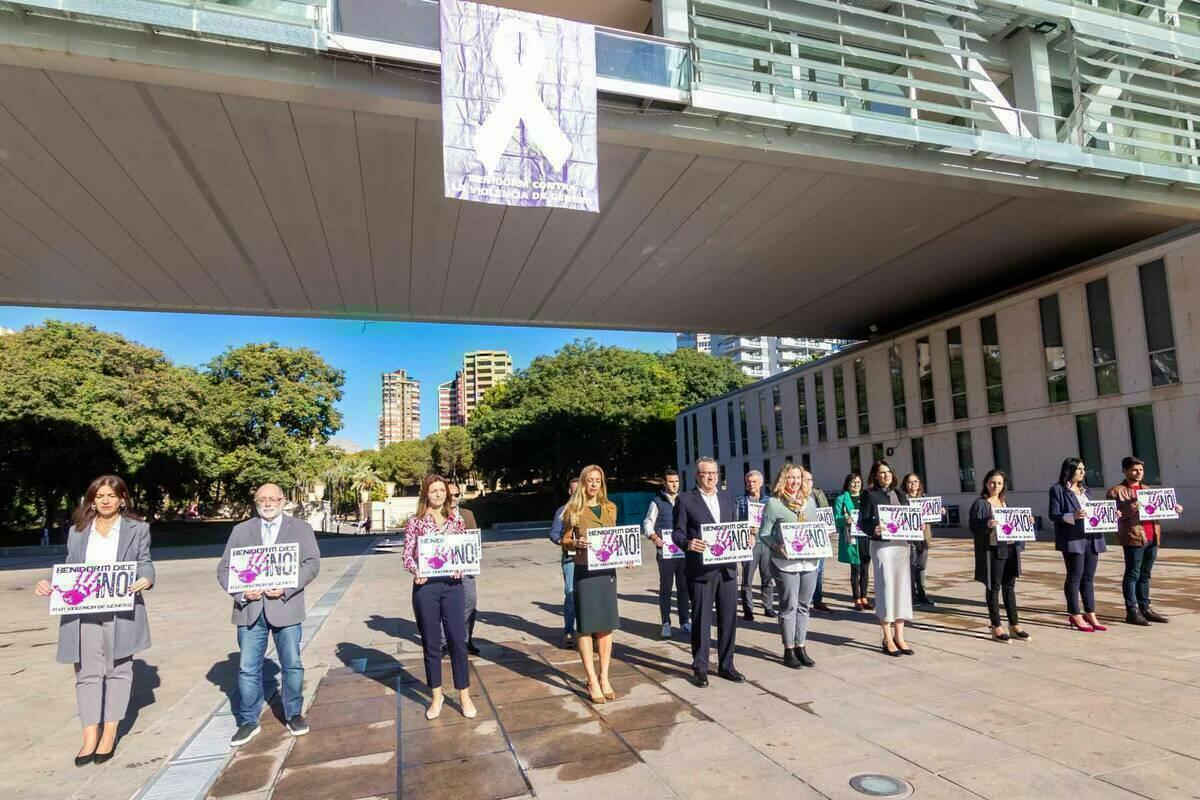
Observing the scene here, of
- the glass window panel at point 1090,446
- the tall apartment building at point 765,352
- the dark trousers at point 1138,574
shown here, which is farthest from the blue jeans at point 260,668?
the tall apartment building at point 765,352

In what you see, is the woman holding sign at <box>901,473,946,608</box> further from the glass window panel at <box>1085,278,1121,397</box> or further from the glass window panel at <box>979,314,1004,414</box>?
the glass window panel at <box>979,314,1004,414</box>

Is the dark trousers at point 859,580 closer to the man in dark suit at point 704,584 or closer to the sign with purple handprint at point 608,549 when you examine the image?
the man in dark suit at point 704,584

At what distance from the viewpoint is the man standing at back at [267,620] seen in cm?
502

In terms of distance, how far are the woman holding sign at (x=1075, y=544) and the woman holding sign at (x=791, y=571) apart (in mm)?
2896

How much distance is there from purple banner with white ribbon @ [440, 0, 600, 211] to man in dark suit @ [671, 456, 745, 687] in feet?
20.9

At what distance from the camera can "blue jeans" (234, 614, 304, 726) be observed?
5.02 meters

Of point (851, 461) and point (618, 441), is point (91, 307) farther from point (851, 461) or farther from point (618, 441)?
point (618, 441)

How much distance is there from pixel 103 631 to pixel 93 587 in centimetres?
32

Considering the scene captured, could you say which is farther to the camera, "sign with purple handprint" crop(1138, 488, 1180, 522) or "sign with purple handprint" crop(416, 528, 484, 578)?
"sign with purple handprint" crop(1138, 488, 1180, 522)

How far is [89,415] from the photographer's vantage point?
30.7 metres

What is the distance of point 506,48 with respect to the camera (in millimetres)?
10914

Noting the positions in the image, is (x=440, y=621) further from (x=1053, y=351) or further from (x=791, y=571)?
(x=1053, y=351)

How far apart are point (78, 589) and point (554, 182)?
8.36 m

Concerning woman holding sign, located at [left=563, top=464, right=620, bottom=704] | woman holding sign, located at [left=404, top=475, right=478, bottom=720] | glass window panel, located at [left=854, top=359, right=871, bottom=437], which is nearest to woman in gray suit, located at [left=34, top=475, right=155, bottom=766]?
woman holding sign, located at [left=404, top=475, right=478, bottom=720]
